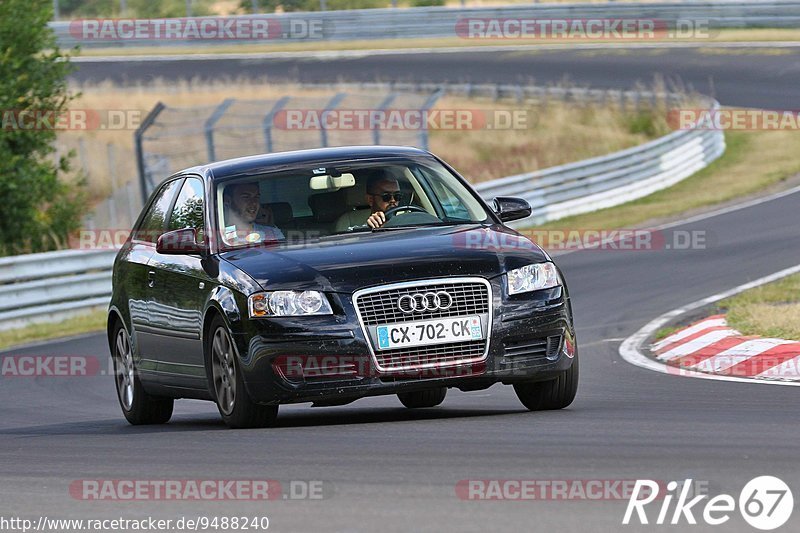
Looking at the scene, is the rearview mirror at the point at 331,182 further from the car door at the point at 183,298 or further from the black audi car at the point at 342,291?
the car door at the point at 183,298

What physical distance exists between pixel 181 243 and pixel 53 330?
9.96m

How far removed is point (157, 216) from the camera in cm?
1066

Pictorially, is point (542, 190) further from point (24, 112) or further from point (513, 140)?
point (513, 140)

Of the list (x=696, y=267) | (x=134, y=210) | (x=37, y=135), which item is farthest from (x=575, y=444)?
(x=134, y=210)

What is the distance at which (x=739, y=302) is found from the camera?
1430 centimetres

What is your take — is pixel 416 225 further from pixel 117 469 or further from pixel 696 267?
pixel 696 267

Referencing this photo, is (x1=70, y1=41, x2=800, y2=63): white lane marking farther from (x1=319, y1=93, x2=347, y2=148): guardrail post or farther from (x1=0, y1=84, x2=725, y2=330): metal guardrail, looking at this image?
(x1=319, y1=93, x2=347, y2=148): guardrail post

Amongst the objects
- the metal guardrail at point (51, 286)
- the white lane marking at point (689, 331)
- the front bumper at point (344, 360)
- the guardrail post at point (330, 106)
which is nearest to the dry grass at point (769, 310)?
the white lane marking at point (689, 331)

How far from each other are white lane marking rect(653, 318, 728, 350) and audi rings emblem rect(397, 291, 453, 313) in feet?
15.9

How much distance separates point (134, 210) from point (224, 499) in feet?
79.2

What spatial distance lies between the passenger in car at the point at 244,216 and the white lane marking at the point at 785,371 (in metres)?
3.43

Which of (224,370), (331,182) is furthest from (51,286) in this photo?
(224,370)

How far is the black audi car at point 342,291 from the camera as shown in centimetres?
834

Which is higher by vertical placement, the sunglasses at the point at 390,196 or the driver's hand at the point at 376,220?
the sunglasses at the point at 390,196
